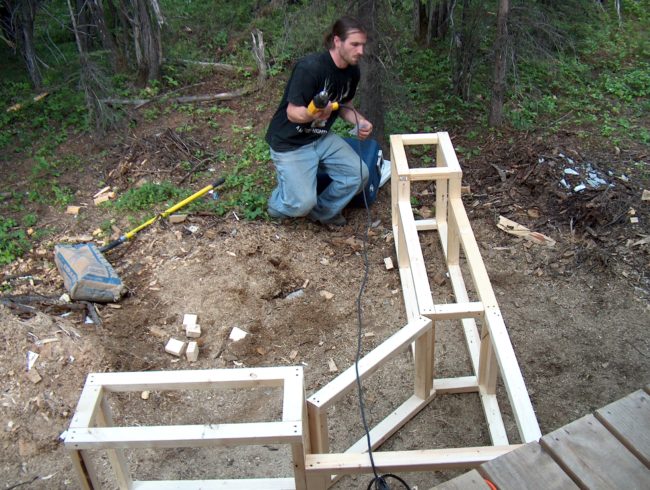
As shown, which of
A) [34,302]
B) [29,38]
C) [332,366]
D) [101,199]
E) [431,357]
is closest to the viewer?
[431,357]

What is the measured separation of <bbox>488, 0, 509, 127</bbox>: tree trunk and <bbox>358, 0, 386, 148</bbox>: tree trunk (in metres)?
1.19

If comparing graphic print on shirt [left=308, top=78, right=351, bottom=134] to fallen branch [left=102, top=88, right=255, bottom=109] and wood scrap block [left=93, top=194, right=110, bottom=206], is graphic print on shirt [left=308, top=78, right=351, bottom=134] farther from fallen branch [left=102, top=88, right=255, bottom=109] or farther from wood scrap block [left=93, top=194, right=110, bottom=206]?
fallen branch [left=102, top=88, right=255, bottom=109]

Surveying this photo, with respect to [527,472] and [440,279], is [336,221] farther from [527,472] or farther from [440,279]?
[527,472]

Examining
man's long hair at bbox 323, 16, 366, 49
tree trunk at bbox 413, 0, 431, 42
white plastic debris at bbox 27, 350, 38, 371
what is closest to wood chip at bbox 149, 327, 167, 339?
white plastic debris at bbox 27, 350, 38, 371

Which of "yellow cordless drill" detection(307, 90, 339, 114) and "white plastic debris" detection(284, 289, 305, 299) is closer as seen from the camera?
"yellow cordless drill" detection(307, 90, 339, 114)

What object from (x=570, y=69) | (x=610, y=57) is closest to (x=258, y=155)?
(x=570, y=69)

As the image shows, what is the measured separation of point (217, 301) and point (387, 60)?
8.49ft

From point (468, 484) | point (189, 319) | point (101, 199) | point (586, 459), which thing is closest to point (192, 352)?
point (189, 319)

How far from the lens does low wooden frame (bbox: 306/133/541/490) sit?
8.23ft

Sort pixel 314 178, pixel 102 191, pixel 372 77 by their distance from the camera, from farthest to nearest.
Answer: pixel 102 191 < pixel 372 77 < pixel 314 178

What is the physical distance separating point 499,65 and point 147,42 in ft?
13.0

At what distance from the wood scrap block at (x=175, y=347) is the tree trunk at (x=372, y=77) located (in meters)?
2.75

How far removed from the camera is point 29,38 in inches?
278

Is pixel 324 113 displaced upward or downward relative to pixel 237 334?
upward
